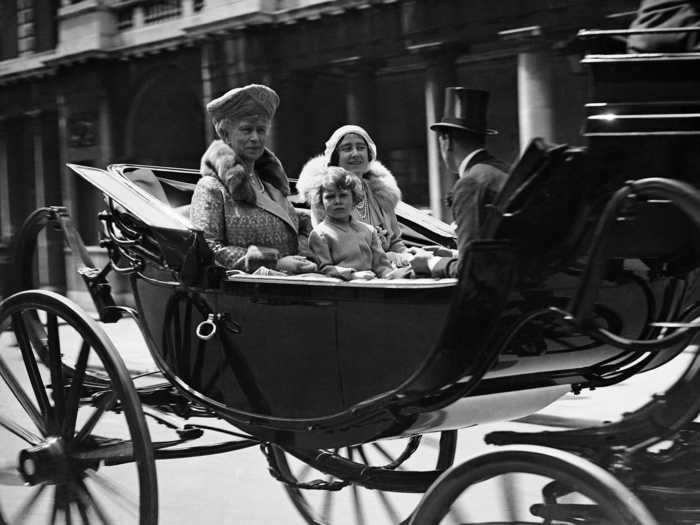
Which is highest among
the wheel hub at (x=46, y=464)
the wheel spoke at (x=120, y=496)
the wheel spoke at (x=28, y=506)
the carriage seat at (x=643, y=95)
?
the carriage seat at (x=643, y=95)

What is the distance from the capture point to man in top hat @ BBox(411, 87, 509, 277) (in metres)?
2.50

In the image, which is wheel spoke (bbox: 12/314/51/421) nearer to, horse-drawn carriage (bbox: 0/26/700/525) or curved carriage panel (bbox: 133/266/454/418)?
horse-drawn carriage (bbox: 0/26/700/525)

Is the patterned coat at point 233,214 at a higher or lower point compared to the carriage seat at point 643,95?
lower

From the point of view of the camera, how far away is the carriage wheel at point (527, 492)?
1.99m

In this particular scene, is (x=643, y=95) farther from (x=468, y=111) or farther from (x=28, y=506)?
(x=28, y=506)

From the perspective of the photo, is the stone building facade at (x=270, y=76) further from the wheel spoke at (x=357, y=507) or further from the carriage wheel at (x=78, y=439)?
the carriage wheel at (x=78, y=439)

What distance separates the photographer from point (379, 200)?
420cm

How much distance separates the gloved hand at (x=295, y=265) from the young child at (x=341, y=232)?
0.04 m

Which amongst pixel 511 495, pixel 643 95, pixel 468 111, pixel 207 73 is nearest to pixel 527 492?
pixel 511 495

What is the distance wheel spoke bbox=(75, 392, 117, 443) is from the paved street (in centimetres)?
23

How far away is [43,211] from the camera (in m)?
3.70

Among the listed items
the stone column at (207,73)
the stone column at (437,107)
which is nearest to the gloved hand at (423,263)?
the stone column at (437,107)

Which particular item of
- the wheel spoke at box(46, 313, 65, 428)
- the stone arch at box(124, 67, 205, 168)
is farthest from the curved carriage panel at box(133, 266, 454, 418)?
the stone arch at box(124, 67, 205, 168)

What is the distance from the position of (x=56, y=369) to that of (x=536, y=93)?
691cm
